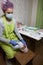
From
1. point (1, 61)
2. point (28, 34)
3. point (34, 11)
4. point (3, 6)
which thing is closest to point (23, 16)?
point (34, 11)

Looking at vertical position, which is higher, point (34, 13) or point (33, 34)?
point (34, 13)

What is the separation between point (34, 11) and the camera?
8.14 ft

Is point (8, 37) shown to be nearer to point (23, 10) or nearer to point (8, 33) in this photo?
point (8, 33)

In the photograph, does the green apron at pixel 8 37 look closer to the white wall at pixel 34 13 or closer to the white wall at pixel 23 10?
the white wall at pixel 23 10

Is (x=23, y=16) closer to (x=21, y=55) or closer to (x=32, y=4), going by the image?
(x=32, y=4)

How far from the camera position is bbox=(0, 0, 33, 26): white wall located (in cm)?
240

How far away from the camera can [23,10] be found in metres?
2.47

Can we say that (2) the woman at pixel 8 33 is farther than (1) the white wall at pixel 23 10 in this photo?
No

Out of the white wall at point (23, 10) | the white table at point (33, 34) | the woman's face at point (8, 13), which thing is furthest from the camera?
the white wall at point (23, 10)

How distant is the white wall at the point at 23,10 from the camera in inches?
94.6

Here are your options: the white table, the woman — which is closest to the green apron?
the woman

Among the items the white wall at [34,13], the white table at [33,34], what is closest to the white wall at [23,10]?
the white wall at [34,13]

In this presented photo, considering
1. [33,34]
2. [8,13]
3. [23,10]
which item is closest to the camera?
[8,13]

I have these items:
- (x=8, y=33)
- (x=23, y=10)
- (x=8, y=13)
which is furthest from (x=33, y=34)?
(x=23, y=10)
